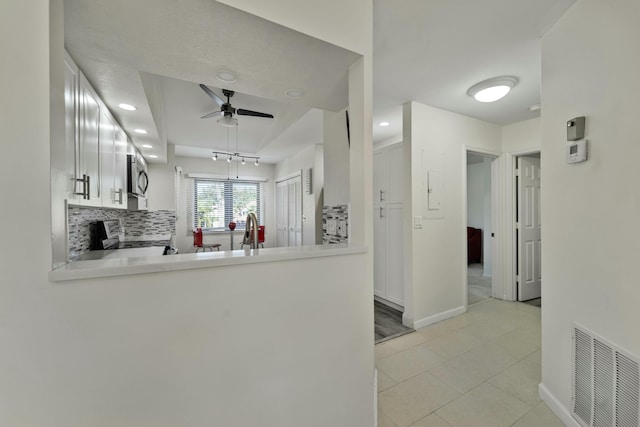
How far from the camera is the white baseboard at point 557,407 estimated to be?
1540 mm

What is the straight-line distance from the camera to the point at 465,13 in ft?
5.33

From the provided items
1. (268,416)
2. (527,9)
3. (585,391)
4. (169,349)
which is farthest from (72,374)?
(527,9)

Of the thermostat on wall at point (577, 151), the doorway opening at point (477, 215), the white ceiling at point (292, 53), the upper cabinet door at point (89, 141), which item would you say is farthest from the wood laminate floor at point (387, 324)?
the upper cabinet door at point (89, 141)

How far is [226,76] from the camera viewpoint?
164 cm

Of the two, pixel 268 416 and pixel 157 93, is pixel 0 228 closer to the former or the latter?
pixel 268 416

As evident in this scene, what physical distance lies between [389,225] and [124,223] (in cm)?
428

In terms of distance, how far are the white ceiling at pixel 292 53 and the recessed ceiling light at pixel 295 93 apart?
0.13ft

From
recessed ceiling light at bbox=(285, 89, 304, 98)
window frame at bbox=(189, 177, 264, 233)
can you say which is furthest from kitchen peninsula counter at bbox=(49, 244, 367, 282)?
window frame at bbox=(189, 177, 264, 233)

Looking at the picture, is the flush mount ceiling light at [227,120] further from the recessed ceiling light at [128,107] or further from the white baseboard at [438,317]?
the white baseboard at [438,317]

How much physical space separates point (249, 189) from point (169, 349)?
6.08 metres

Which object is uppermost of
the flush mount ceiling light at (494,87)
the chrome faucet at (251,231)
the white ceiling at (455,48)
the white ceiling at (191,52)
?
the white ceiling at (455,48)

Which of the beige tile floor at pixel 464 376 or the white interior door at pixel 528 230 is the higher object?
the white interior door at pixel 528 230

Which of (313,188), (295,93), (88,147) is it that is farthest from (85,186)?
(313,188)

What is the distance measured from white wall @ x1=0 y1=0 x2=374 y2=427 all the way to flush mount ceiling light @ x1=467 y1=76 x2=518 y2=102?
1.89 metres
